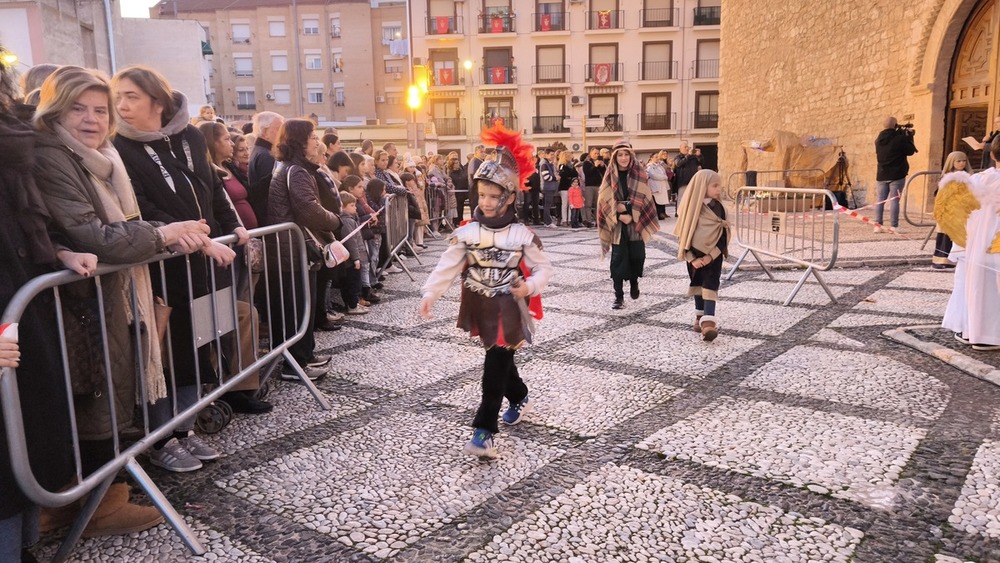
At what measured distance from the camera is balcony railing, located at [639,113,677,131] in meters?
36.7

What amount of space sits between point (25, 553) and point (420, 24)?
3773 centimetres

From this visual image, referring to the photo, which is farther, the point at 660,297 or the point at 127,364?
the point at 660,297

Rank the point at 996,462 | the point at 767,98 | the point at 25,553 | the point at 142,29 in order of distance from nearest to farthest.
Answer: the point at 25,553 → the point at 996,462 → the point at 767,98 → the point at 142,29

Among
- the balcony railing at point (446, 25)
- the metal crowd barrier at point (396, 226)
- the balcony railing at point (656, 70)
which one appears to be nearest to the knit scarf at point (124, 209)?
the metal crowd barrier at point (396, 226)

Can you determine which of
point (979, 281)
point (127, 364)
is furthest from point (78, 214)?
point (979, 281)

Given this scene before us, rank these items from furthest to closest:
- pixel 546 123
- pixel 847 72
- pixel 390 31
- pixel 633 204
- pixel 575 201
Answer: pixel 390 31 → pixel 546 123 → pixel 847 72 → pixel 575 201 → pixel 633 204

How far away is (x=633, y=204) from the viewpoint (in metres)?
6.44

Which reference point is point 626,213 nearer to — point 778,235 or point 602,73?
point 778,235

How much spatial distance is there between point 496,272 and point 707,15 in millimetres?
37365

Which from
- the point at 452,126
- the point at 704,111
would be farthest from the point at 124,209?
the point at 704,111

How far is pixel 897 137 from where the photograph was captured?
10.6 meters

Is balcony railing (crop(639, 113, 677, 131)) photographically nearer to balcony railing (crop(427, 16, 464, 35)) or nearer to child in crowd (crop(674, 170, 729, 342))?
balcony railing (crop(427, 16, 464, 35))

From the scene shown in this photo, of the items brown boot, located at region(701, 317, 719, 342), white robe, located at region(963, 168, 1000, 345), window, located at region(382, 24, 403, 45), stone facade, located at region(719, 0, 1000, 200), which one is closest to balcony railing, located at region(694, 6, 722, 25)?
stone facade, located at region(719, 0, 1000, 200)

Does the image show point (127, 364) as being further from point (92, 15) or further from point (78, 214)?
point (92, 15)
